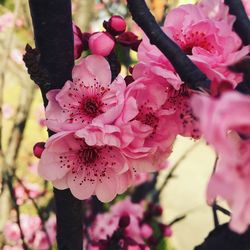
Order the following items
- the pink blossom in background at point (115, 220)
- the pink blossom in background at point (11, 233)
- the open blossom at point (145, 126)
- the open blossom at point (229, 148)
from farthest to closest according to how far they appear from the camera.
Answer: the pink blossom in background at point (11, 233) → the pink blossom in background at point (115, 220) → the open blossom at point (145, 126) → the open blossom at point (229, 148)

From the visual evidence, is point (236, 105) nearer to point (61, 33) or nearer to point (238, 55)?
point (238, 55)

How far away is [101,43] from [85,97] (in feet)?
0.34

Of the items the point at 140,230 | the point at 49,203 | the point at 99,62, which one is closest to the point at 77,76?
the point at 99,62

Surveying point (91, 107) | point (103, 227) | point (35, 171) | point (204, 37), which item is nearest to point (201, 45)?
point (204, 37)

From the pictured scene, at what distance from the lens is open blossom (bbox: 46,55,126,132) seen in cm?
75

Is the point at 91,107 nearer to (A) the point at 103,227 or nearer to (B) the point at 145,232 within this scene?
(B) the point at 145,232

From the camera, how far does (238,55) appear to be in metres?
0.68

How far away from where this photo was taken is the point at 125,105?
73 centimetres

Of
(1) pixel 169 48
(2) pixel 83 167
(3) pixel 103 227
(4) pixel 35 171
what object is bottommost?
(4) pixel 35 171

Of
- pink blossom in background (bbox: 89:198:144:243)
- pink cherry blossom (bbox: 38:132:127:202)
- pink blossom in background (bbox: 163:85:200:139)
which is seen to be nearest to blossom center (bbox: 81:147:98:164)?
pink cherry blossom (bbox: 38:132:127:202)

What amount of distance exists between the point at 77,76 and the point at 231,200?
461 millimetres

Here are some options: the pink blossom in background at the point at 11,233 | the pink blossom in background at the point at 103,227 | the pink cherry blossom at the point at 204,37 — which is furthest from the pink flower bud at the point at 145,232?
the pink cherry blossom at the point at 204,37

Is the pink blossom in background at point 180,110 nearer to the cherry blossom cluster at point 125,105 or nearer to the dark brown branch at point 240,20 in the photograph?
the cherry blossom cluster at point 125,105

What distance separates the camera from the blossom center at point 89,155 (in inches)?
32.0
